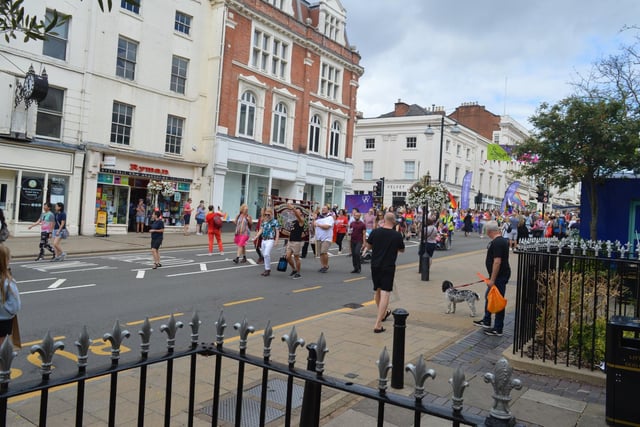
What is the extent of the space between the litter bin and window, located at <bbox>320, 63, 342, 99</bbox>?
31.4m

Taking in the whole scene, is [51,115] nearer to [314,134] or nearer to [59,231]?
[59,231]

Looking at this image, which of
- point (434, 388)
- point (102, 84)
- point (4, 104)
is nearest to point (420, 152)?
point (102, 84)

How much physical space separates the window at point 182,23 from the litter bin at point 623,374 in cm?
2579

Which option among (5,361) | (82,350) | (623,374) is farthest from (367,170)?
(5,361)

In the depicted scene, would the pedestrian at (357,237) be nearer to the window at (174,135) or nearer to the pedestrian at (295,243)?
the pedestrian at (295,243)

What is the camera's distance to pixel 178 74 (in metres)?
25.9

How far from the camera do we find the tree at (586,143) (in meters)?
13.5

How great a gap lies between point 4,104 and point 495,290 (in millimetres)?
19805

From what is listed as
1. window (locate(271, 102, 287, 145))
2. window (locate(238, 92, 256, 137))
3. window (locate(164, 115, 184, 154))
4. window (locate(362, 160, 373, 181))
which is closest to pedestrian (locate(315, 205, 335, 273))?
window (locate(164, 115, 184, 154))

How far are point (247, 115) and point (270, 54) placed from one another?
426 centimetres

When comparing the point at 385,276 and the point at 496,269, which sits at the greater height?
the point at 496,269

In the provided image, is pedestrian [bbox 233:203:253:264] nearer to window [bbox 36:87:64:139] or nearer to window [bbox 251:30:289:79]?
window [bbox 36:87:64:139]

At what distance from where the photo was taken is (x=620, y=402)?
430cm

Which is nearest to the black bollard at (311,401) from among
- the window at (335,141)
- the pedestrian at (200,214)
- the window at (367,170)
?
the pedestrian at (200,214)
